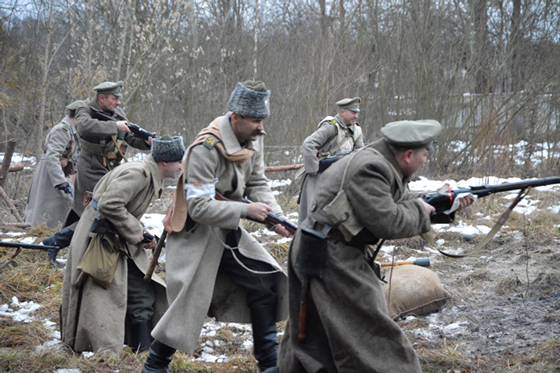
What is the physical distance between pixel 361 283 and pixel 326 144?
533cm

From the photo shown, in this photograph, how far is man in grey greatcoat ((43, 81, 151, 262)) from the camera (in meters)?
6.95

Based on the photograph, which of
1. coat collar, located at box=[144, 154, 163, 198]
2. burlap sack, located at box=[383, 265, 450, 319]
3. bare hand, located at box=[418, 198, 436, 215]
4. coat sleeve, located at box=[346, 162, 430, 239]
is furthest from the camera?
burlap sack, located at box=[383, 265, 450, 319]

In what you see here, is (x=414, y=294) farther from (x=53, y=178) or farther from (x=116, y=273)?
(x=53, y=178)

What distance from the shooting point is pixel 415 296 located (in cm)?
570

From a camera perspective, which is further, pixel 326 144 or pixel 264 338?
pixel 326 144

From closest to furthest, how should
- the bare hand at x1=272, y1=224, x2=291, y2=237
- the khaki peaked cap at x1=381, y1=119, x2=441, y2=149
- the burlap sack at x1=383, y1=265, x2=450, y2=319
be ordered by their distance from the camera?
the khaki peaked cap at x1=381, y1=119, x2=441, y2=149 < the bare hand at x1=272, y1=224, x2=291, y2=237 < the burlap sack at x1=383, y1=265, x2=450, y2=319

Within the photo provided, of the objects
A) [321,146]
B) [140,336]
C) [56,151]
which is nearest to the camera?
[140,336]

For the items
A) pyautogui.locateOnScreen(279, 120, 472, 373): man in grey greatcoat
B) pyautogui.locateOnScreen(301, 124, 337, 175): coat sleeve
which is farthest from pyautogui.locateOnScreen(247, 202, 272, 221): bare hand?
pyautogui.locateOnScreen(301, 124, 337, 175): coat sleeve

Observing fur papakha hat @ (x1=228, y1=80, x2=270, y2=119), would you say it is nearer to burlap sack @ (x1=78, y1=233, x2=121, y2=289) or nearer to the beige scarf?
the beige scarf

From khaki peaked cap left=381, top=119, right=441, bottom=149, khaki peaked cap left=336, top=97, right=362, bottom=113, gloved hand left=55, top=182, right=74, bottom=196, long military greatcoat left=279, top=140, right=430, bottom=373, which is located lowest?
gloved hand left=55, top=182, right=74, bottom=196

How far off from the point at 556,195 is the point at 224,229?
29.3 ft

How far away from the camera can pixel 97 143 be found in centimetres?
706

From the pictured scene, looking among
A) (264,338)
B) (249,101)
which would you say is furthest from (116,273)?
(249,101)

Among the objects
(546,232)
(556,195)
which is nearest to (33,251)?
(546,232)
